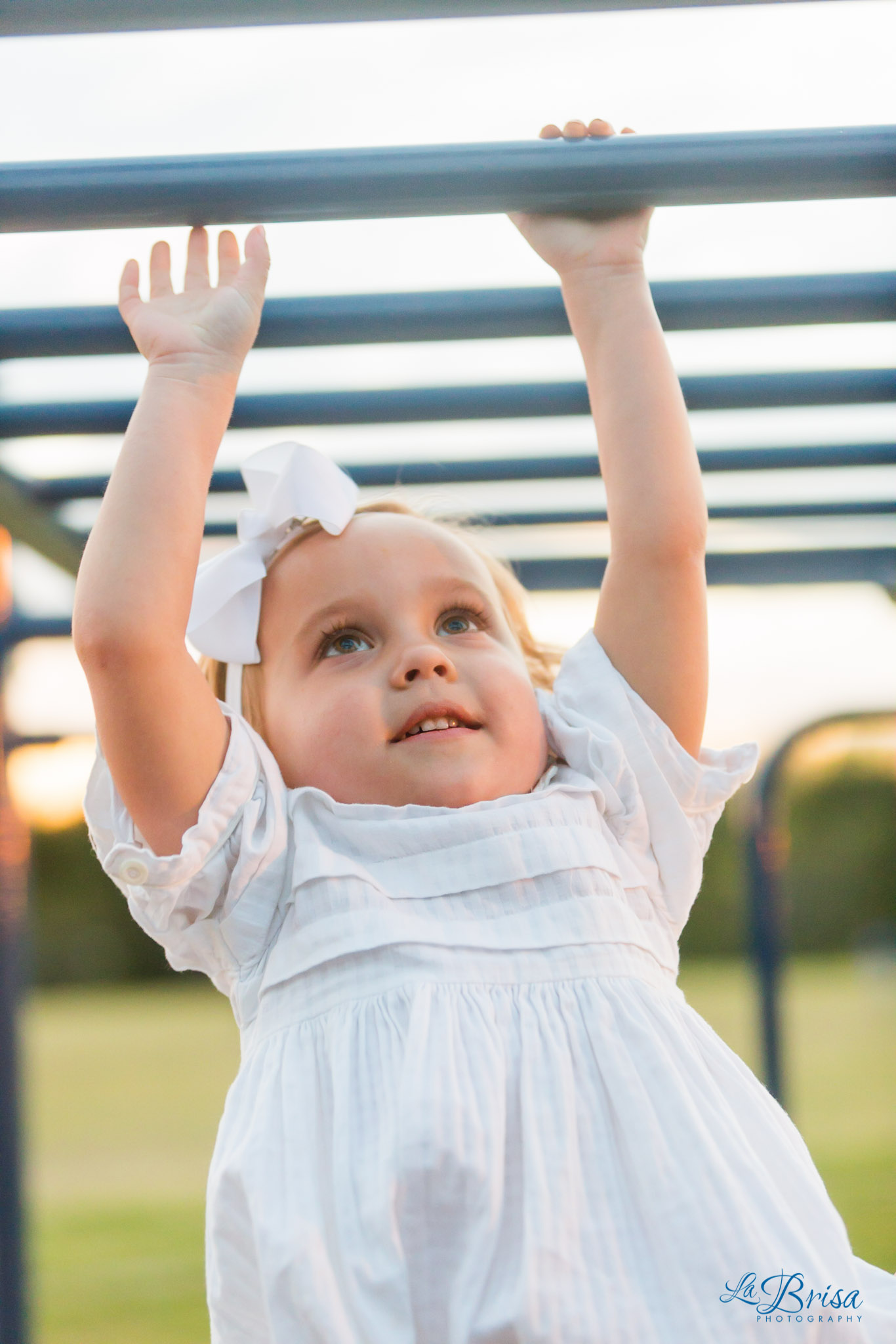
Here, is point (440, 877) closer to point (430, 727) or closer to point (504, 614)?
point (430, 727)

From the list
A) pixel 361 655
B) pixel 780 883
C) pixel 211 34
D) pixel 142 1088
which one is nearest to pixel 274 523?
pixel 361 655

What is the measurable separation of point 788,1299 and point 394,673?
0.55 m

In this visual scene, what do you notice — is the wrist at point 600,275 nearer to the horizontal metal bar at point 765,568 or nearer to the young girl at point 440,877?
the young girl at point 440,877

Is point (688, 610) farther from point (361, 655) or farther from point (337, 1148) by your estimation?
point (337, 1148)


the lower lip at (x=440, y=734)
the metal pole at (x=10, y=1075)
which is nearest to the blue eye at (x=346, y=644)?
the lower lip at (x=440, y=734)

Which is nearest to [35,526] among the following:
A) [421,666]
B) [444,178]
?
[421,666]

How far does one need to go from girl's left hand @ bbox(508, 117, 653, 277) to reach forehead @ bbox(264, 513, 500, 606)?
0.89 feet

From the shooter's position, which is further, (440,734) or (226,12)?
(440,734)

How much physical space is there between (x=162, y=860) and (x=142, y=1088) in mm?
9178

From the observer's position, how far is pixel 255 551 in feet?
4.13

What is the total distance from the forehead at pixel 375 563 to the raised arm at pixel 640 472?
0.15m

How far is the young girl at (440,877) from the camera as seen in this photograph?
874 millimetres

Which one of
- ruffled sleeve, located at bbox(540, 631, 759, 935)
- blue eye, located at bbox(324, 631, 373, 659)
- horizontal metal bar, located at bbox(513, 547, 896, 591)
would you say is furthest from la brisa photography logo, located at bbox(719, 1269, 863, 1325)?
horizontal metal bar, located at bbox(513, 547, 896, 591)

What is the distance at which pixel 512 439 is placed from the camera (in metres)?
1.48
